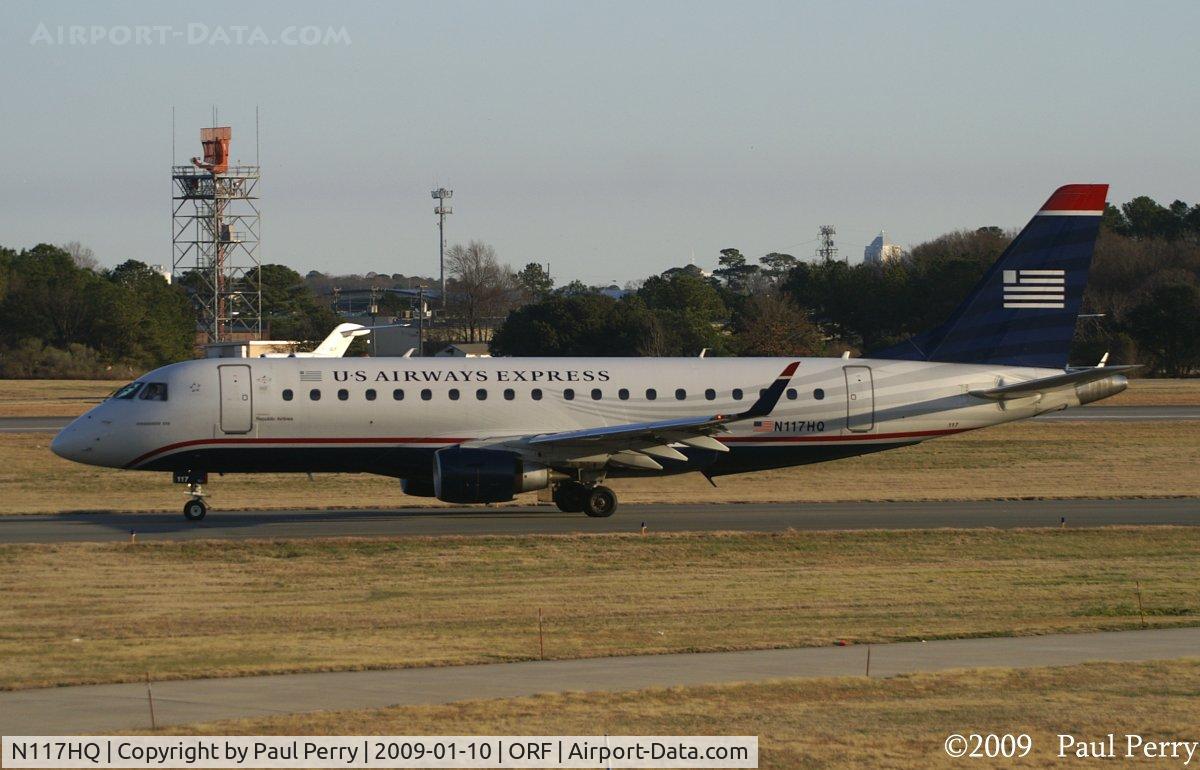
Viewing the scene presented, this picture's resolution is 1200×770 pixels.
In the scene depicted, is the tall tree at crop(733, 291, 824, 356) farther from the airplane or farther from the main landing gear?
the main landing gear

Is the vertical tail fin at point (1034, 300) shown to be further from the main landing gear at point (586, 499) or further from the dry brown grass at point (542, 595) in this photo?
the main landing gear at point (586, 499)

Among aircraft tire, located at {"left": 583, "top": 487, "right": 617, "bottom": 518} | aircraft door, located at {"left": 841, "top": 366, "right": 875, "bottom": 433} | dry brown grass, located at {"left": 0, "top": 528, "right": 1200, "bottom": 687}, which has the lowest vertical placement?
dry brown grass, located at {"left": 0, "top": 528, "right": 1200, "bottom": 687}

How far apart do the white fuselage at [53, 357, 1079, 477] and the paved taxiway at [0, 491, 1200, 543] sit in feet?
4.53

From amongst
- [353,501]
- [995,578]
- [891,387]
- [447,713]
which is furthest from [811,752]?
[353,501]

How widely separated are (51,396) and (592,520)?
189 ft

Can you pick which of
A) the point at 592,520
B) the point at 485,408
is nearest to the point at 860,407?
the point at 592,520

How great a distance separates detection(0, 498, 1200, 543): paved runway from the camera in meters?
31.0

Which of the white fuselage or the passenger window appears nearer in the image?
the white fuselage

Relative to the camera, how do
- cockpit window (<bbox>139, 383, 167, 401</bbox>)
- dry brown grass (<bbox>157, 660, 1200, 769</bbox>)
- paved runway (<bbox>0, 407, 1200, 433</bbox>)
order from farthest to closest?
paved runway (<bbox>0, 407, 1200, 433</bbox>) → cockpit window (<bbox>139, 383, 167, 401</bbox>) → dry brown grass (<bbox>157, 660, 1200, 769</bbox>)

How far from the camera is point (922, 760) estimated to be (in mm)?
13000

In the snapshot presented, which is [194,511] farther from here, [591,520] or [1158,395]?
[1158,395]

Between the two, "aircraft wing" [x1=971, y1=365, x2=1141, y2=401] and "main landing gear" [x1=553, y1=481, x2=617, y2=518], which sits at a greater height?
"aircraft wing" [x1=971, y1=365, x2=1141, y2=401]

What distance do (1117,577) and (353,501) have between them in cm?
2022
